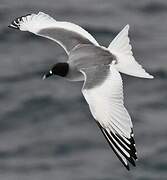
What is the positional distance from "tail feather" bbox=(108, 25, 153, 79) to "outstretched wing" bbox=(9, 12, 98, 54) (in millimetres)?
173

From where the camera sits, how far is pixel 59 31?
845 centimetres

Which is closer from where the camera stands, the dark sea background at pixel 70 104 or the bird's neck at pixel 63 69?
the bird's neck at pixel 63 69

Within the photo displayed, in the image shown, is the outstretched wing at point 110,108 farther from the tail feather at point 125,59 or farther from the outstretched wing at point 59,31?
the outstretched wing at point 59,31

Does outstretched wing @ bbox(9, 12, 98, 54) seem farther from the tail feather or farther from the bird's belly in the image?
the bird's belly

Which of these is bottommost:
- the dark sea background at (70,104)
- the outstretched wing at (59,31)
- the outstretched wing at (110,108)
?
the dark sea background at (70,104)

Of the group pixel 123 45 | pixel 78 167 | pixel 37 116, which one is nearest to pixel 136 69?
pixel 123 45

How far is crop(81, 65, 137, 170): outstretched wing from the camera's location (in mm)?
7043

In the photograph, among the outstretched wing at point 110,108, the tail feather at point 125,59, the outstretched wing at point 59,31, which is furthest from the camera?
the outstretched wing at point 59,31

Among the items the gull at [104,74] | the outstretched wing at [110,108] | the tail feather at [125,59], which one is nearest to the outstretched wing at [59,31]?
the gull at [104,74]

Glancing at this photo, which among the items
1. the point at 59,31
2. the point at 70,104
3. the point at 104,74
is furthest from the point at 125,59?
the point at 70,104

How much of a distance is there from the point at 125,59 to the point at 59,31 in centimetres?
67

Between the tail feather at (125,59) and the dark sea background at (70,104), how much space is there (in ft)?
4.08

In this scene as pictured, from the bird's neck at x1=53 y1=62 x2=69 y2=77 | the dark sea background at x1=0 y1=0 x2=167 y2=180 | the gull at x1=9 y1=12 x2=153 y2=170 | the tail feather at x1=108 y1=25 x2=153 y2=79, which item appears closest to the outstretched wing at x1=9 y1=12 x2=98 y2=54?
the gull at x1=9 y1=12 x2=153 y2=170

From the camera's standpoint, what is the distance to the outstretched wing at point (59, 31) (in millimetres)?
8281
